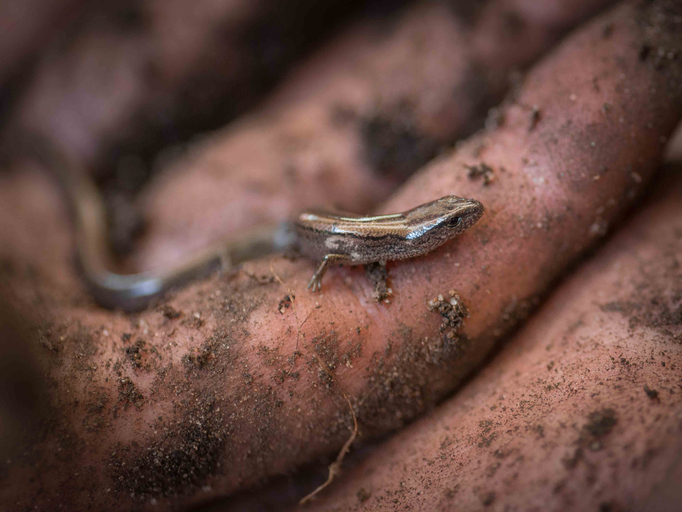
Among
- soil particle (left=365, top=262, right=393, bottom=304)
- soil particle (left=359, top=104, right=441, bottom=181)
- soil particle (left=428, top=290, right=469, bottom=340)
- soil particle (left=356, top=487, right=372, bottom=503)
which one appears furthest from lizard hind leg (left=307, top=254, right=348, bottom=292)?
soil particle (left=359, top=104, right=441, bottom=181)

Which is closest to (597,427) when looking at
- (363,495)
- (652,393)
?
(652,393)

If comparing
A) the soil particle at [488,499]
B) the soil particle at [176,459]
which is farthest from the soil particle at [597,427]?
the soil particle at [176,459]

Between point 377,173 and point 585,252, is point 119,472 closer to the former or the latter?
point 377,173

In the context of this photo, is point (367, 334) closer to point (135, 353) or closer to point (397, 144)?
point (135, 353)

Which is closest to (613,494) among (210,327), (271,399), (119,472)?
(271,399)

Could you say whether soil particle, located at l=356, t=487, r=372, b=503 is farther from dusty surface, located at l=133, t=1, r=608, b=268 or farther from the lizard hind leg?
dusty surface, located at l=133, t=1, r=608, b=268

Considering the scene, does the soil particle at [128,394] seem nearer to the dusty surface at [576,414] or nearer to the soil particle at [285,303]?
the soil particle at [285,303]
